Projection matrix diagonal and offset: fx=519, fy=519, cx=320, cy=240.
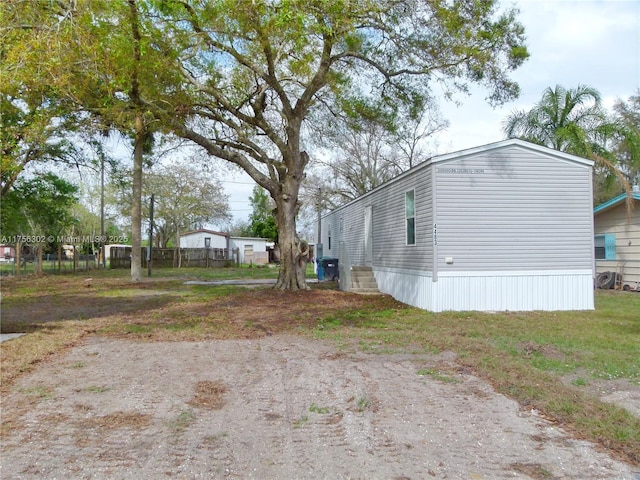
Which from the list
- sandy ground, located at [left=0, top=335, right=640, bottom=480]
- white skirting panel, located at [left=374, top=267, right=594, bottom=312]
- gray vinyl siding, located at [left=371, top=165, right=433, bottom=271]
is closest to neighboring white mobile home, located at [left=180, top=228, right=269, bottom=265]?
gray vinyl siding, located at [left=371, top=165, right=433, bottom=271]

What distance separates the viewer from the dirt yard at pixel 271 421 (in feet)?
11.6

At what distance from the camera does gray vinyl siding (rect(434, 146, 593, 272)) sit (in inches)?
459

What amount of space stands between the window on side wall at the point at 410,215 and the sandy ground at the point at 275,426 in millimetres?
6749

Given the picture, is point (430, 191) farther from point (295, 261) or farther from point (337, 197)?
point (337, 197)

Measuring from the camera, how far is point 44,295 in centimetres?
1569

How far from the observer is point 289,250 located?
16.8 meters

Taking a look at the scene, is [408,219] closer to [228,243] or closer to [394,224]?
[394,224]

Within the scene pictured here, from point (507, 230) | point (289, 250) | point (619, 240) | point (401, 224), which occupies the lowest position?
point (289, 250)

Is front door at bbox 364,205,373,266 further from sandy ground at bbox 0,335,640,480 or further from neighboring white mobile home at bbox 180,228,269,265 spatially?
neighboring white mobile home at bbox 180,228,269,265

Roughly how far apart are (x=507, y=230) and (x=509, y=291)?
1.38m

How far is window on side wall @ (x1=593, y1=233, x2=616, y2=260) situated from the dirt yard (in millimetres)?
13746

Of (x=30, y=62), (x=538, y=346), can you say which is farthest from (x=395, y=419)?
(x=30, y=62)

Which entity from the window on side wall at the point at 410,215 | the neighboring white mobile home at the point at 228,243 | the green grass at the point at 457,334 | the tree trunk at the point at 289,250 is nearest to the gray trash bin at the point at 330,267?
the tree trunk at the point at 289,250

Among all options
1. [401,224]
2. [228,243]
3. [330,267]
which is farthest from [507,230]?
[228,243]
